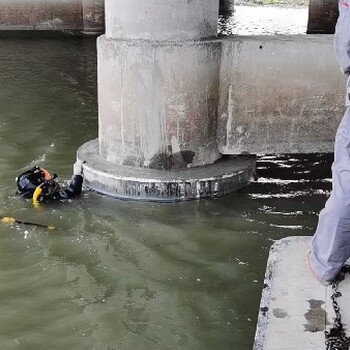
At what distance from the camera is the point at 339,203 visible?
11.3 feet

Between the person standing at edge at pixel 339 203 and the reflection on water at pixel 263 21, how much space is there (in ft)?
49.3

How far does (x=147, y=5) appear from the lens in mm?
5938

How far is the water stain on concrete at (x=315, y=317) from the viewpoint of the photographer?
320 centimetres

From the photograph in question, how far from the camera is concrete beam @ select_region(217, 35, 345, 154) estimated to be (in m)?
6.30

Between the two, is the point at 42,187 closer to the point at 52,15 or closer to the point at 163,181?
the point at 163,181

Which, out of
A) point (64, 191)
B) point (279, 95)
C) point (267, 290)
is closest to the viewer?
point (267, 290)

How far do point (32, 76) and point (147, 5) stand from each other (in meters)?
7.19

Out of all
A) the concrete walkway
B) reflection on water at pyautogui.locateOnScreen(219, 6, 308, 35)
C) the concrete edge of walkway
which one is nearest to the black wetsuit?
the concrete edge of walkway

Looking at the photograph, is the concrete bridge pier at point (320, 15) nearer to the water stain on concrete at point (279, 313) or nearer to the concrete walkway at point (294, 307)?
the concrete walkway at point (294, 307)

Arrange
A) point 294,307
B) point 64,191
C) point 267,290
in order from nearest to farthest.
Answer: point 294,307, point 267,290, point 64,191

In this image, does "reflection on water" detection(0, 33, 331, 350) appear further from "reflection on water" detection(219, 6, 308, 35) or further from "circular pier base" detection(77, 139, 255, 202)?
"reflection on water" detection(219, 6, 308, 35)

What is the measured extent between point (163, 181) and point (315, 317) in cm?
304

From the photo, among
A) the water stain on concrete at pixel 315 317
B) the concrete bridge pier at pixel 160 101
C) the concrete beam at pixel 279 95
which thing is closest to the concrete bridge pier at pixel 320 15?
the concrete beam at pixel 279 95

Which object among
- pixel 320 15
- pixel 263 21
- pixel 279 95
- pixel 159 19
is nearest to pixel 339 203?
pixel 279 95
